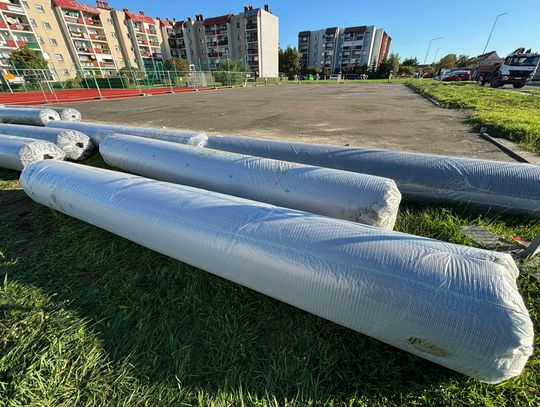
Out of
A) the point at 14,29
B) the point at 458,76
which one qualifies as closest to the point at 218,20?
the point at 14,29

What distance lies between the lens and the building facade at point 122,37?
32438mm

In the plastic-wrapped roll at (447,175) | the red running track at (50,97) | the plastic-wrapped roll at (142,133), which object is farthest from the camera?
the red running track at (50,97)

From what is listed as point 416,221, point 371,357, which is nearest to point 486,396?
point 371,357

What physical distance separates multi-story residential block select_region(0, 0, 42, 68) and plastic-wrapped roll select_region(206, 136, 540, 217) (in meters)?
45.0

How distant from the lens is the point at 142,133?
3686 mm

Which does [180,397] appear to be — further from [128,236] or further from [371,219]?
[371,219]

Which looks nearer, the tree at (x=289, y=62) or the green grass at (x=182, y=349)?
the green grass at (x=182, y=349)

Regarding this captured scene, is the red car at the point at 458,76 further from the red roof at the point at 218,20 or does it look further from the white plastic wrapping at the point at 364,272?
the red roof at the point at 218,20

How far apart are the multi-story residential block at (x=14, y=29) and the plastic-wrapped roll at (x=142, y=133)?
40.7 meters

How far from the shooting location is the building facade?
106 ft

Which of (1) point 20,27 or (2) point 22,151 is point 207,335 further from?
(1) point 20,27

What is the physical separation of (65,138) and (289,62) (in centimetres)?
6406

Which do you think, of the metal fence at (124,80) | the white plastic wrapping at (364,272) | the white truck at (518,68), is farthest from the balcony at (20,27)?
the white truck at (518,68)

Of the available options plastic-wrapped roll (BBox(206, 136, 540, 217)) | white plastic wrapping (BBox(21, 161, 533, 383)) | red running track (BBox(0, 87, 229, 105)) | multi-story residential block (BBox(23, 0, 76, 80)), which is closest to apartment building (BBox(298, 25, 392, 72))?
multi-story residential block (BBox(23, 0, 76, 80))
